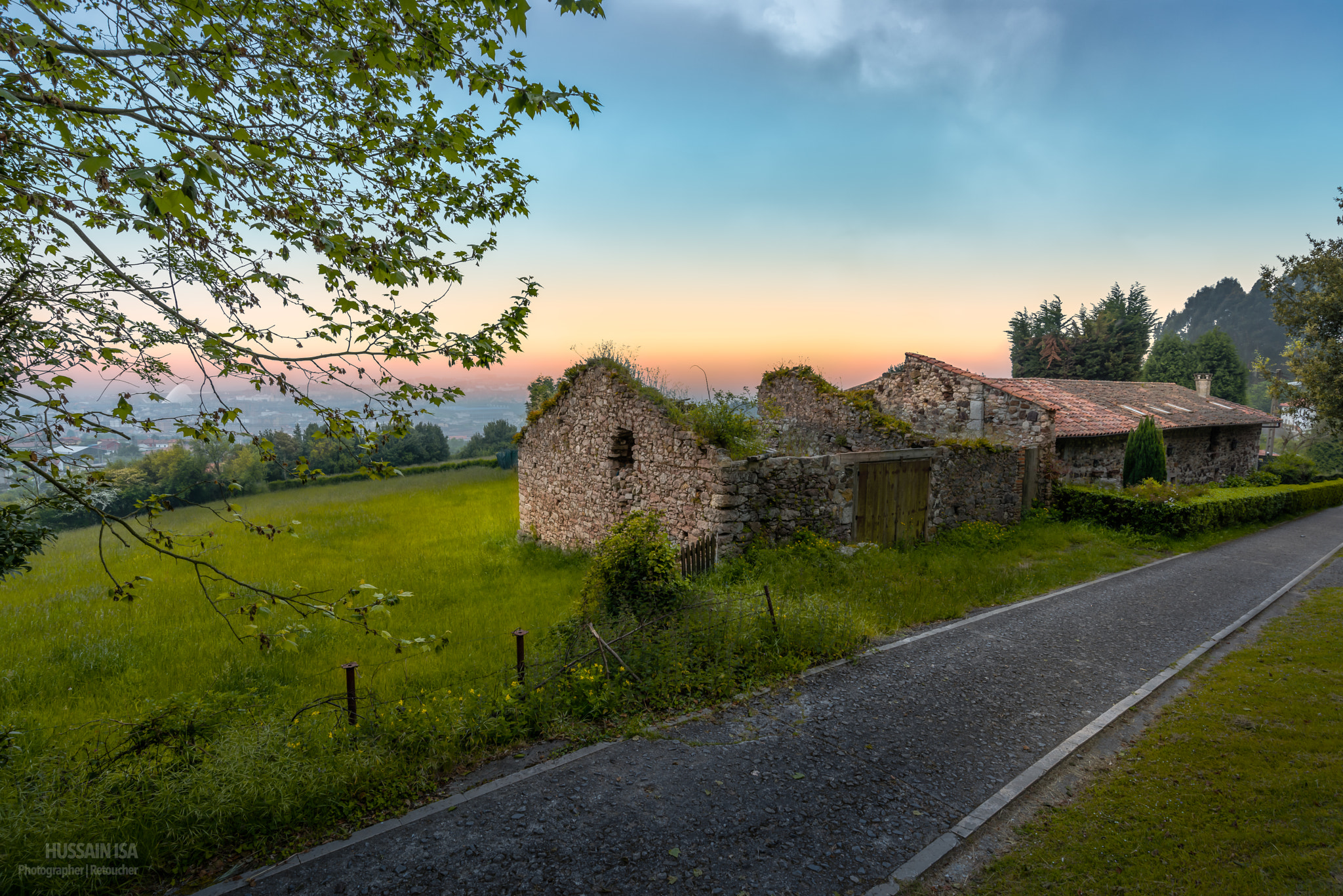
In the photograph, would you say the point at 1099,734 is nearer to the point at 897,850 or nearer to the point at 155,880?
the point at 897,850

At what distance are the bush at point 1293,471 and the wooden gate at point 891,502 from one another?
23591 mm

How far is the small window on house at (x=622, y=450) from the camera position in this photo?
12.2 meters

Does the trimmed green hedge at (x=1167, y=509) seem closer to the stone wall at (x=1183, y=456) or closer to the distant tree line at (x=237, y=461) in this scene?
the stone wall at (x=1183, y=456)

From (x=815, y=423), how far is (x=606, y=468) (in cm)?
660

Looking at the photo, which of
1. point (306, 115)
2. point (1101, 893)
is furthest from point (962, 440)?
point (306, 115)

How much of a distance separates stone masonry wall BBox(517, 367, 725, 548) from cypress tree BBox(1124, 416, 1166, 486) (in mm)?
15482

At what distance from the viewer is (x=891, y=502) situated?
1197 cm

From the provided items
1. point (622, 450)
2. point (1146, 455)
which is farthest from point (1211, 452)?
point (622, 450)

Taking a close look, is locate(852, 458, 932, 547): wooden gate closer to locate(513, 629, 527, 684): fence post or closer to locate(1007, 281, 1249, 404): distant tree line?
locate(513, 629, 527, 684): fence post

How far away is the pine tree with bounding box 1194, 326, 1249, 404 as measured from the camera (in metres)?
42.0

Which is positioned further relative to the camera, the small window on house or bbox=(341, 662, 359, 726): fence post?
the small window on house

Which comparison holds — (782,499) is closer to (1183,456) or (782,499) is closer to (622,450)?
(622,450)

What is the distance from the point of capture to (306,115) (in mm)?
4543

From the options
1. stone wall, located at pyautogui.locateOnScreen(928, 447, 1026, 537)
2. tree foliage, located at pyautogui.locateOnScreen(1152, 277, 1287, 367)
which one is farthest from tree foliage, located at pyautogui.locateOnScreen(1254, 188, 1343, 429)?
tree foliage, located at pyautogui.locateOnScreen(1152, 277, 1287, 367)
